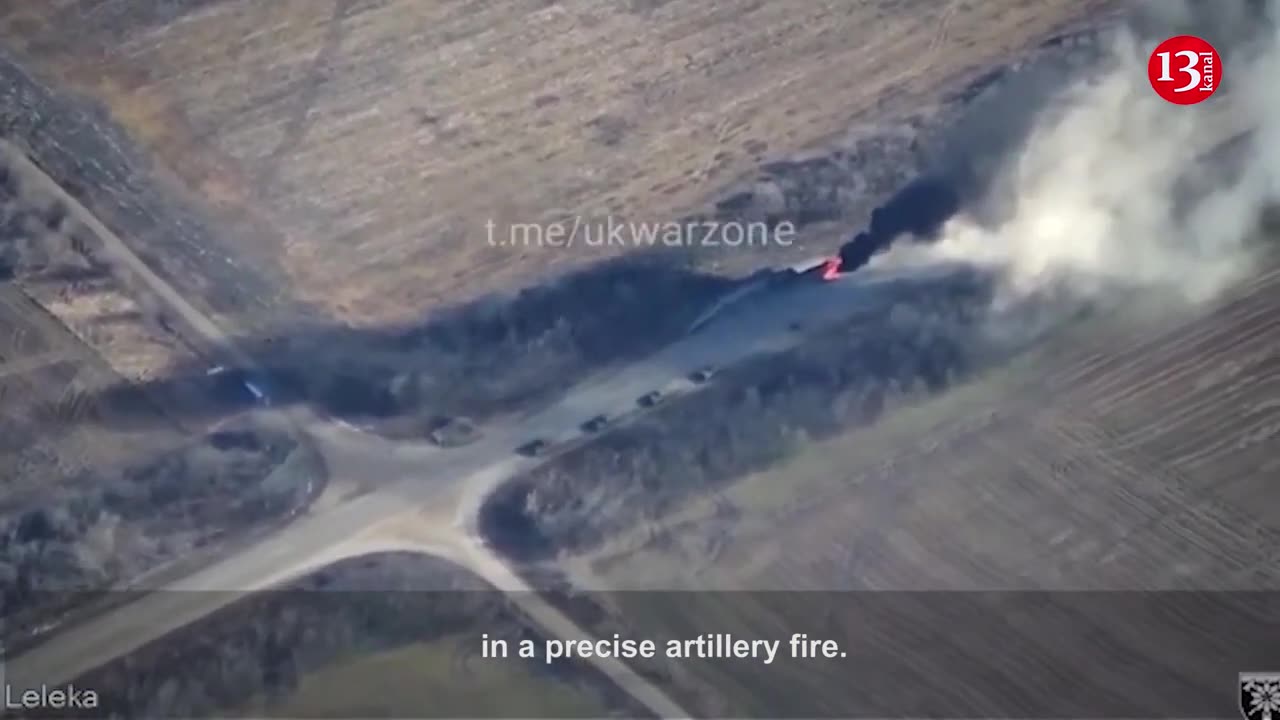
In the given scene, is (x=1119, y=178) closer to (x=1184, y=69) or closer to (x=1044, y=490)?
(x=1184, y=69)

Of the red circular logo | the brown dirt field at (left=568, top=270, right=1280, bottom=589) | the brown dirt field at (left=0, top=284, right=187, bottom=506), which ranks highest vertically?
the red circular logo

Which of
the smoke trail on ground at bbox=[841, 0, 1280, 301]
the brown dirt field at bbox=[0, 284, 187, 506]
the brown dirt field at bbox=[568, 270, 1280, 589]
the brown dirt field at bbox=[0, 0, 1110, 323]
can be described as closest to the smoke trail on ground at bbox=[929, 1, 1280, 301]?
the smoke trail on ground at bbox=[841, 0, 1280, 301]

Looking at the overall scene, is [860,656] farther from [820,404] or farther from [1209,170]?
[1209,170]

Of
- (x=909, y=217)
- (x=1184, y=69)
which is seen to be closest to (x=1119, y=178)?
(x=1184, y=69)

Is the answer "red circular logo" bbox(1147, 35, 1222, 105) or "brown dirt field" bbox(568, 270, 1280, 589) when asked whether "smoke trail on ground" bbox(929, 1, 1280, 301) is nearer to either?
"red circular logo" bbox(1147, 35, 1222, 105)

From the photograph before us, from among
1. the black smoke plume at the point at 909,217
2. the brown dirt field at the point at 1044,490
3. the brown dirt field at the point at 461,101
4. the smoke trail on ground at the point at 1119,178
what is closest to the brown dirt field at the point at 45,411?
the brown dirt field at the point at 461,101
